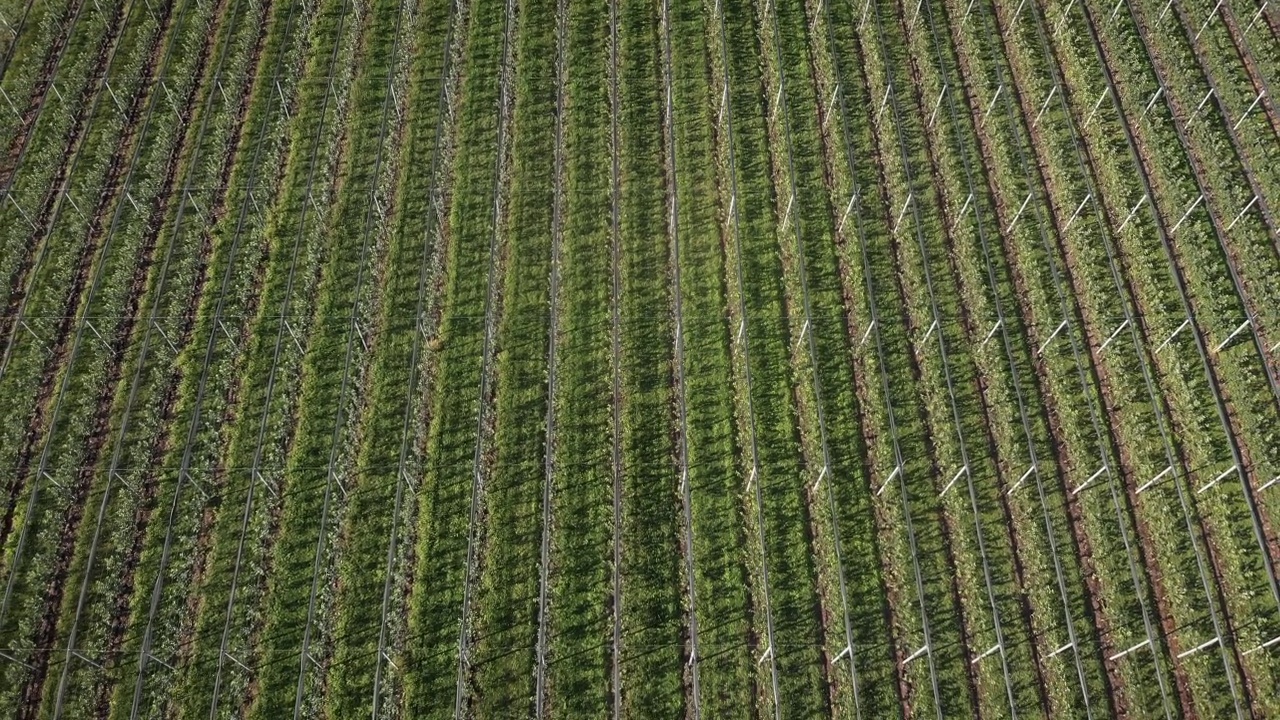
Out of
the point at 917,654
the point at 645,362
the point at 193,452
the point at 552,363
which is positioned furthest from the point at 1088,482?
the point at 193,452

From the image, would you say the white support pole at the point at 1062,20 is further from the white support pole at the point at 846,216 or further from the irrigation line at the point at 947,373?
the white support pole at the point at 846,216

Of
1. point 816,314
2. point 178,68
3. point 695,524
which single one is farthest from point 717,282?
point 178,68

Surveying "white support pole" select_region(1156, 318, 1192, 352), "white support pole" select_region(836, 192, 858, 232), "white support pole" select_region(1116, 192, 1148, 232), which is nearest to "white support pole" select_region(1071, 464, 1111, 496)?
"white support pole" select_region(1156, 318, 1192, 352)

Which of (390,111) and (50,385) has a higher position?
(390,111)

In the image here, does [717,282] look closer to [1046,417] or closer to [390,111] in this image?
[1046,417]

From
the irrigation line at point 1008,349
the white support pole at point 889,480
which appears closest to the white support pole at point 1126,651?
the irrigation line at point 1008,349

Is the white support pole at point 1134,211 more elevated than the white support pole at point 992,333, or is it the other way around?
the white support pole at point 1134,211
